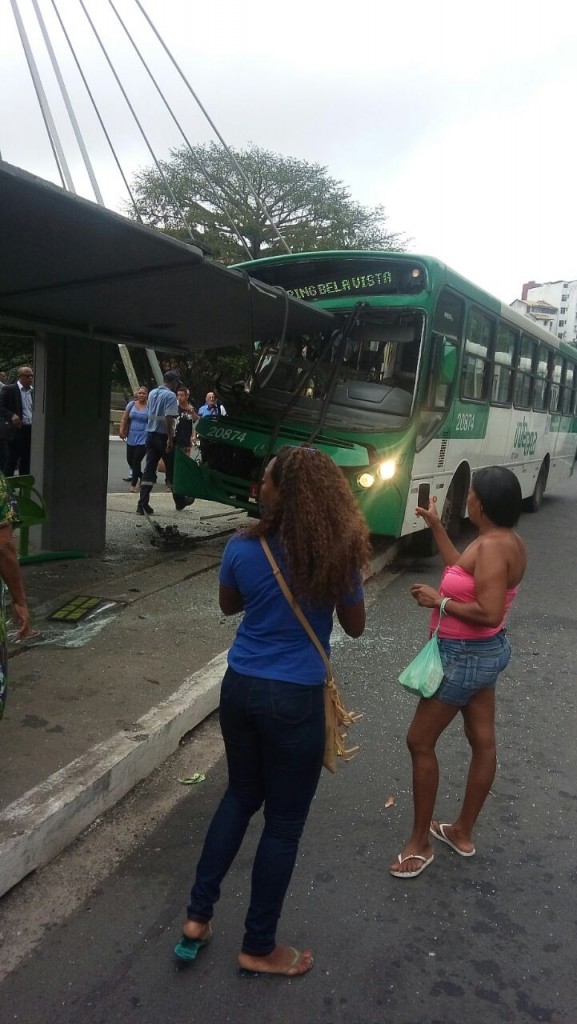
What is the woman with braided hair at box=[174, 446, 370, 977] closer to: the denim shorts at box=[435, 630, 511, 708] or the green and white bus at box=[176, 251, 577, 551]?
the denim shorts at box=[435, 630, 511, 708]

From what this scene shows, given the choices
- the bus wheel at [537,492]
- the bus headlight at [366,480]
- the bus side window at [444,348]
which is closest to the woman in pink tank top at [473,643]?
the bus headlight at [366,480]

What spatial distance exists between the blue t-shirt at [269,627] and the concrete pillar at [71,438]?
18.9 ft

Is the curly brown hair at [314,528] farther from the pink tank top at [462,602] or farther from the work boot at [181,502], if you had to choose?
the work boot at [181,502]

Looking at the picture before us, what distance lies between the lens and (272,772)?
241 cm

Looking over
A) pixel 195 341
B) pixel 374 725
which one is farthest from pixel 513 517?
pixel 195 341

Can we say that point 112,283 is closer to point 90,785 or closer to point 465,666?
point 90,785

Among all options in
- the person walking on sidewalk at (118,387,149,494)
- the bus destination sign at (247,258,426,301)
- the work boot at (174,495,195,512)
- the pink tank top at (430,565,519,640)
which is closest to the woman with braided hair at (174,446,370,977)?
the pink tank top at (430,565,519,640)

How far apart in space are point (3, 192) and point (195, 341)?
5115 mm

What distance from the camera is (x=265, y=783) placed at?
2471mm

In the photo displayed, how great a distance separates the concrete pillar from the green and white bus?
1.15 meters

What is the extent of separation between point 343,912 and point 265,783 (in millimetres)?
766

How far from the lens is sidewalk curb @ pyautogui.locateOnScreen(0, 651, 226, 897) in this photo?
298 centimetres

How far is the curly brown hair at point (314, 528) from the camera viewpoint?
7.72ft

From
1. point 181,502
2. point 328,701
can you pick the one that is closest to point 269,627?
point 328,701
